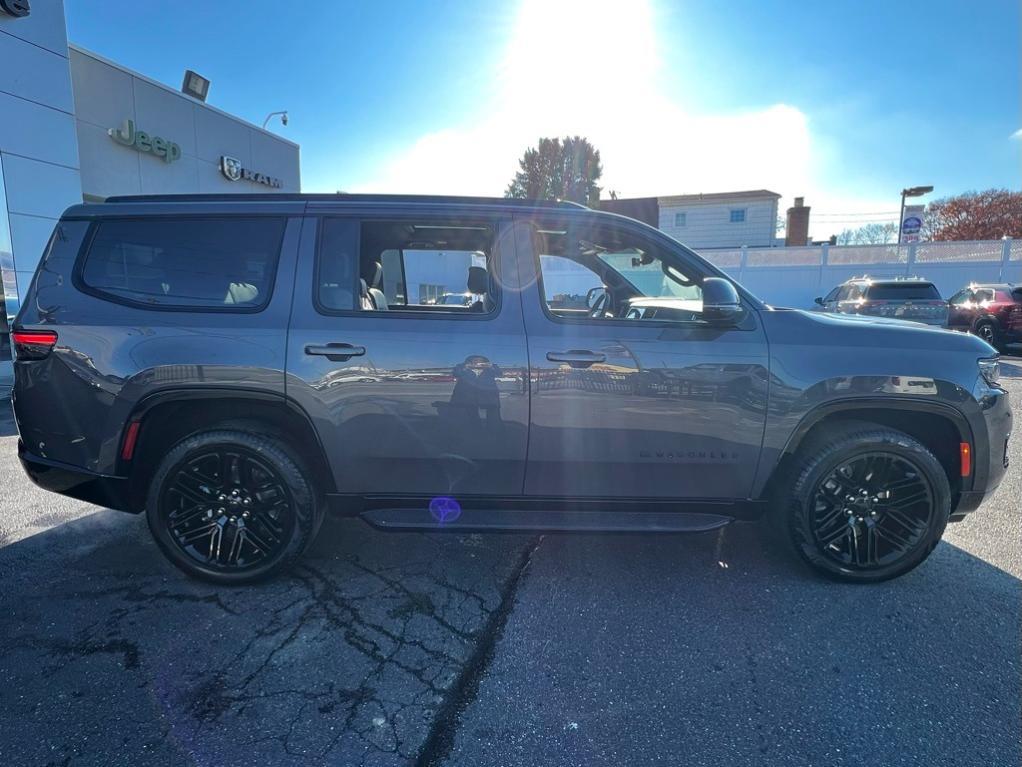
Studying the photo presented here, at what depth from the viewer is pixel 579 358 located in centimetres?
279

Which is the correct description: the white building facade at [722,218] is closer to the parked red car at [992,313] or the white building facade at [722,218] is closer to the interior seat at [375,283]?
the parked red car at [992,313]

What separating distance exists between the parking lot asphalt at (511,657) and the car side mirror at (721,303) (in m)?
1.47

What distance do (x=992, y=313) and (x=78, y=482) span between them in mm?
16809

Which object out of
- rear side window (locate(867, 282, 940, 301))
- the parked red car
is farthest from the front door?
the parked red car

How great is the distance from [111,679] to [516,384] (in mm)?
2165

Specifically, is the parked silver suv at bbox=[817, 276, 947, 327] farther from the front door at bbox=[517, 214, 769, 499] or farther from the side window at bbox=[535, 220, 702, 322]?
the front door at bbox=[517, 214, 769, 499]

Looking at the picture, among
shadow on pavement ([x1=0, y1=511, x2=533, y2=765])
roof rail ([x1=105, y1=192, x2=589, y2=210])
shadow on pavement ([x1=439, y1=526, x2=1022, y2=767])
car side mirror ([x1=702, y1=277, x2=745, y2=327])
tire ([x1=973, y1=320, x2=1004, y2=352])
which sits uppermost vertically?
roof rail ([x1=105, y1=192, x2=589, y2=210])

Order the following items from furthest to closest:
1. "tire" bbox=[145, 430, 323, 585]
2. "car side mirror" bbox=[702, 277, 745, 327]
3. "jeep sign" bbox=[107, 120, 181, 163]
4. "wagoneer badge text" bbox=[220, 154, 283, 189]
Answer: "wagoneer badge text" bbox=[220, 154, 283, 189]
"jeep sign" bbox=[107, 120, 181, 163]
"tire" bbox=[145, 430, 323, 585]
"car side mirror" bbox=[702, 277, 745, 327]

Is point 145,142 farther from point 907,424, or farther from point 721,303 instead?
point 907,424

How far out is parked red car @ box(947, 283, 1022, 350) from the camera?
1240 centimetres

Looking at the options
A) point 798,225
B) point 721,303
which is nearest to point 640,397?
point 721,303

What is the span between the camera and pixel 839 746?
1.99m

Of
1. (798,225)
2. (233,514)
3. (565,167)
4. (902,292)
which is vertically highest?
(565,167)

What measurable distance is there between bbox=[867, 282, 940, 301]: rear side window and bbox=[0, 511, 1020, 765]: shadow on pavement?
10248 mm
